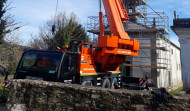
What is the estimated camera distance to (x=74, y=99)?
4.12 metres

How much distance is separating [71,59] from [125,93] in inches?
156

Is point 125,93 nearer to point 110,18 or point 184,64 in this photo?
point 110,18

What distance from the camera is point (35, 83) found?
4.51m

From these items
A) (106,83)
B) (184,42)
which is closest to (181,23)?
(184,42)

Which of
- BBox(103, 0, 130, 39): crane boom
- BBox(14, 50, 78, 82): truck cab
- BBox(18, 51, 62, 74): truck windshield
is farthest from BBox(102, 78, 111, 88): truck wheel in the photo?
BBox(18, 51, 62, 74): truck windshield

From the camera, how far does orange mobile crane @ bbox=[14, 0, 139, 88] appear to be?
6.66 m

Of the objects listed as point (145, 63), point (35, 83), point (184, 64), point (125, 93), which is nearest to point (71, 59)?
point (35, 83)

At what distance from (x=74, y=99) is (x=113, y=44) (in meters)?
4.27

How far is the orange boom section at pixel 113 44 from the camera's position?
7.95 metres

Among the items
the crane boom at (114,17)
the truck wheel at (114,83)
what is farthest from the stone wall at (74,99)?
the truck wheel at (114,83)

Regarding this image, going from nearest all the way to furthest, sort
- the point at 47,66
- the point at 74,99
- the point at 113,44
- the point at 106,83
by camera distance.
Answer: the point at 74,99 < the point at 47,66 < the point at 113,44 < the point at 106,83

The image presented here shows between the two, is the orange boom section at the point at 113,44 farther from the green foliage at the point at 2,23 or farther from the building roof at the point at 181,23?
the green foliage at the point at 2,23

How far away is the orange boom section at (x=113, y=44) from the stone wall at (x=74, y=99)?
13.2 feet

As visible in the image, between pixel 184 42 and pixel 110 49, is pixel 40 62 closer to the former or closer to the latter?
pixel 110 49
